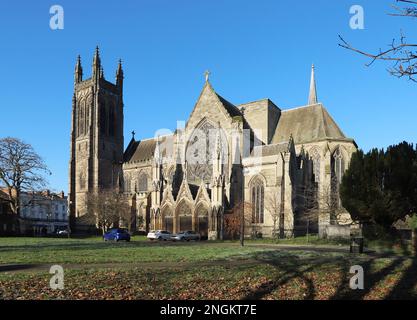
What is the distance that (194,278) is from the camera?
11.4 meters

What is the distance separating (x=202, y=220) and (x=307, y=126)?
19547mm

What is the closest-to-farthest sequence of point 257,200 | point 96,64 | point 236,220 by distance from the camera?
point 236,220 → point 257,200 → point 96,64

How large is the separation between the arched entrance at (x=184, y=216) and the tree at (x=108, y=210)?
9.87 m

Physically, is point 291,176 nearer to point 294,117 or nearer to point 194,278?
point 294,117

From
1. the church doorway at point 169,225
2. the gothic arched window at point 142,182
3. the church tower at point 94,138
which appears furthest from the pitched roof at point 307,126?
the church tower at point 94,138

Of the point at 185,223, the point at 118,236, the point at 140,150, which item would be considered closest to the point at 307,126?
the point at 185,223

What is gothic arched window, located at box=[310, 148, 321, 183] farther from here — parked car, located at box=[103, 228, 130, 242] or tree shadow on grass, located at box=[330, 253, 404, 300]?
tree shadow on grass, located at box=[330, 253, 404, 300]

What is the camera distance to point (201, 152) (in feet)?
177

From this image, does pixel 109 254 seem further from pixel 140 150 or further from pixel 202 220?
pixel 140 150

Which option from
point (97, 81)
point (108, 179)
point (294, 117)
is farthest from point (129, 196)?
point (294, 117)

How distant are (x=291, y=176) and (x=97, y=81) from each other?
131 feet

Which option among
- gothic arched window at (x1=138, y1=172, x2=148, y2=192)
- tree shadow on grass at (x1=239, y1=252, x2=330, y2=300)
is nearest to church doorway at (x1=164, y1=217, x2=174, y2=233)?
gothic arched window at (x1=138, y1=172, x2=148, y2=192)
